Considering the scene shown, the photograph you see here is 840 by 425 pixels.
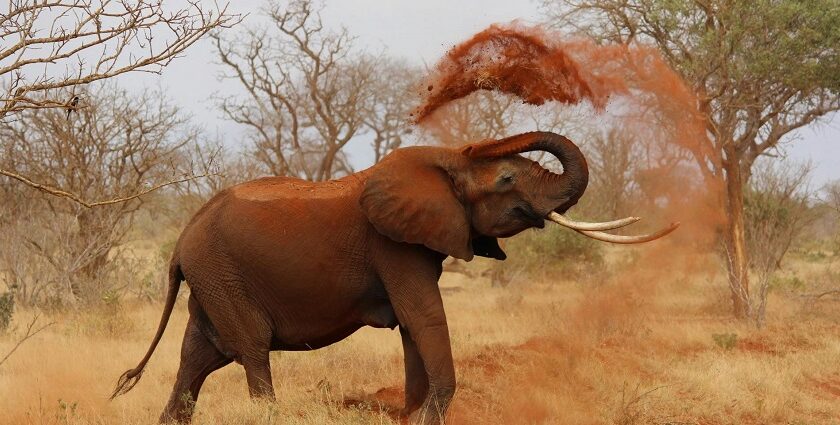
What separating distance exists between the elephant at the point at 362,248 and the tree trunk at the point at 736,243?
7.58 metres

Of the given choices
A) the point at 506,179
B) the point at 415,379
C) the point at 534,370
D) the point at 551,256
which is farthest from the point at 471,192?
the point at 551,256

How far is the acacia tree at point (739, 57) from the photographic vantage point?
1396 cm

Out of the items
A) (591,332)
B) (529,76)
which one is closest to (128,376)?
(529,76)

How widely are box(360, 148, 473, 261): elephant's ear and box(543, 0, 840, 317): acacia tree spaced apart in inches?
289

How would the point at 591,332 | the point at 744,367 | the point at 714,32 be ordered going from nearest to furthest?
the point at 744,367, the point at 591,332, the point at 714,32

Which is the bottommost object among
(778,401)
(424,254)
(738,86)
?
(778,401)

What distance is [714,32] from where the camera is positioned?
1402 cm

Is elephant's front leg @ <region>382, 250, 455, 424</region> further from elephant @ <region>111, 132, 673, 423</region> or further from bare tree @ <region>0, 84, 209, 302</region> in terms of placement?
bare tree @ <region>0, 84, 209, 302</region>

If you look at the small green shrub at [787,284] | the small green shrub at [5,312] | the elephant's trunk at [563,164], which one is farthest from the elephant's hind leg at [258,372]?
the small green shrub at [787,284]

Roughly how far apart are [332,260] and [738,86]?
978 cm

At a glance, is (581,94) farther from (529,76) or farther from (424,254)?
(424,254)

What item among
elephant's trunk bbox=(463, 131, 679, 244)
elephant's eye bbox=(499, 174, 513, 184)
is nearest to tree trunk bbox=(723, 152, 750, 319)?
elephant's trunk bbox=(463, 131, 679, 244)

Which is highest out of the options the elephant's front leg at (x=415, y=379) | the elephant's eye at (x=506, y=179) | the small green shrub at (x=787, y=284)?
the elephant's eye at (x=506, y=179)

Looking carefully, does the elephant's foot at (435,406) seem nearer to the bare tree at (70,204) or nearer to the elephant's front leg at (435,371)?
the elephant's front leg at (435,371)
